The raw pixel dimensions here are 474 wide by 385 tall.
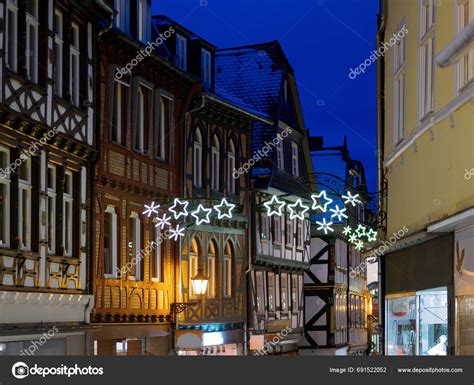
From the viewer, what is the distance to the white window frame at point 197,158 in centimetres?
3045

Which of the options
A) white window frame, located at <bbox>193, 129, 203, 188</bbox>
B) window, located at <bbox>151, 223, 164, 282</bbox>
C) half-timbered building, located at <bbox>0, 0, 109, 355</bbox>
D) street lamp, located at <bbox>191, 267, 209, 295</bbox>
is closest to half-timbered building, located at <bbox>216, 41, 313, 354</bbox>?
white window frame, located at <bbox>193, 129, 203, 188</bbox>

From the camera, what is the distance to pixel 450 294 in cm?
1254

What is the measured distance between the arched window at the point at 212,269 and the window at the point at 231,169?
208cm

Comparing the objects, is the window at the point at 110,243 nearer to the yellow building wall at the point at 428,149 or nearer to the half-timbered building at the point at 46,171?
the half-timbered building at the point at 46,171

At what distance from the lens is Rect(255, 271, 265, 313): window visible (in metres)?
36.3

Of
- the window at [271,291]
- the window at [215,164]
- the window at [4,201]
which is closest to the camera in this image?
the window at [4,201]

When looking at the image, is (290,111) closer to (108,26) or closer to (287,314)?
(287,314)

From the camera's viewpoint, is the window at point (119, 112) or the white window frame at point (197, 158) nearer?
the window at point (119, 112)

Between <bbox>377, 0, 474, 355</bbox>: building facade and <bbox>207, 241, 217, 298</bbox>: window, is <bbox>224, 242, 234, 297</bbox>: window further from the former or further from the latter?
<bbox>377, 0, 474, 355</bbox>: building facade

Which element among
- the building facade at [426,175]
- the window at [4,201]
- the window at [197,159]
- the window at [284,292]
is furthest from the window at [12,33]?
the window at [284,292]

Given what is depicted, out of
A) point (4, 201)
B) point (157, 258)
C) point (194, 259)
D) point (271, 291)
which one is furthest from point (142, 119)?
point (271, 291)

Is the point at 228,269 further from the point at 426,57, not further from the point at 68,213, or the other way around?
the point at 426,57

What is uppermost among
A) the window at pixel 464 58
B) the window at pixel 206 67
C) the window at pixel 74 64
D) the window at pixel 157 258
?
the window at pixel 206 67

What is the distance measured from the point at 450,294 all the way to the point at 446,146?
5.45ft
